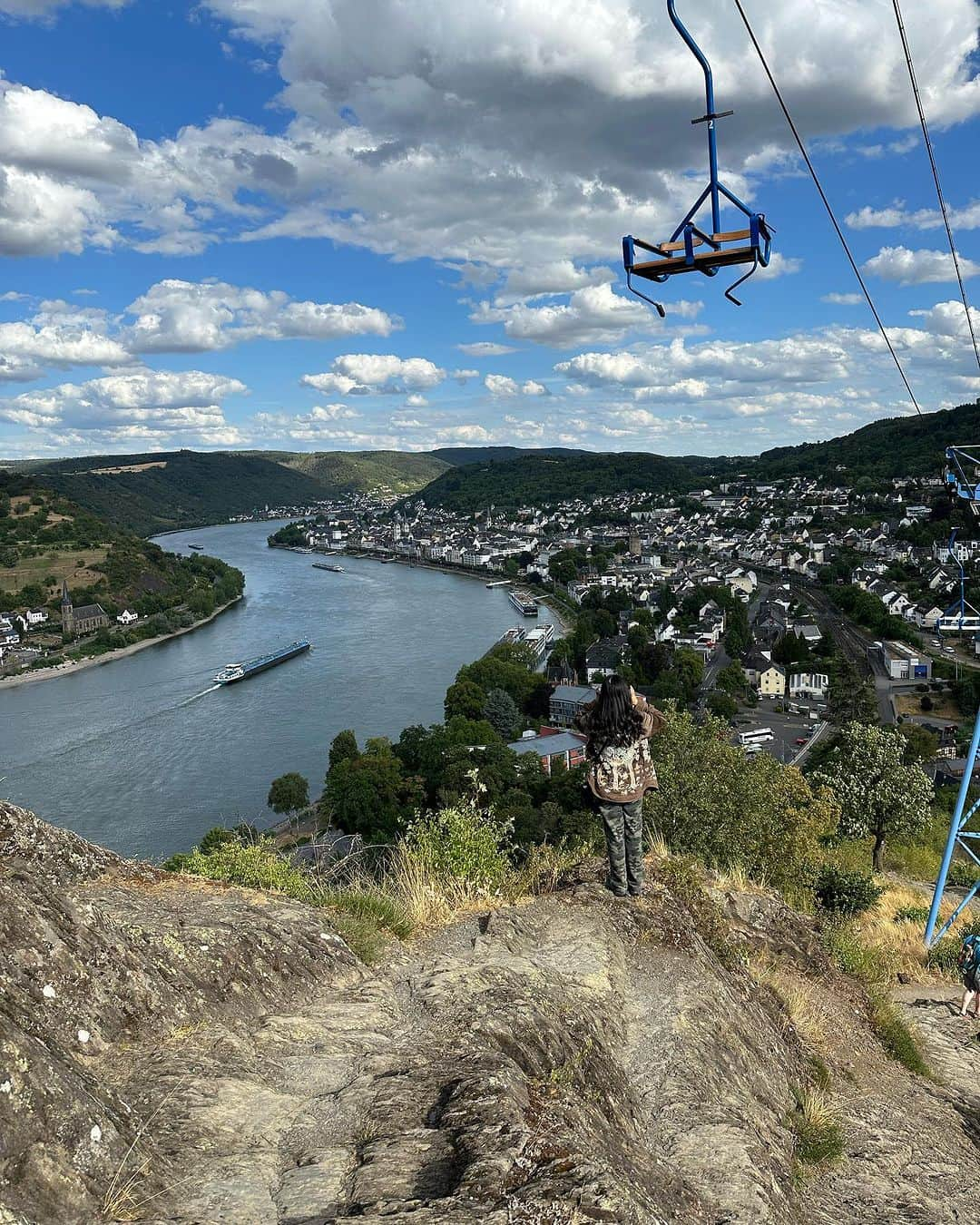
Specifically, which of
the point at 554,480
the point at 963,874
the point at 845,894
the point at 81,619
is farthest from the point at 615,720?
the point at 554,480

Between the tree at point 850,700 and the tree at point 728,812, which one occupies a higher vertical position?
the tree at point 728,812

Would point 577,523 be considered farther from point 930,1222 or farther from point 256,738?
point 930,1222

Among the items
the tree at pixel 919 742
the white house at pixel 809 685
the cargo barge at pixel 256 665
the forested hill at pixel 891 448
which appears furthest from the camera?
the forested hill at pixel 891 448

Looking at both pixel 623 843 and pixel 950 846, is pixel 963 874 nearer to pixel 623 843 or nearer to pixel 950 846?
pixel 950 846

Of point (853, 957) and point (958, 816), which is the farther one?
point (958, 816)

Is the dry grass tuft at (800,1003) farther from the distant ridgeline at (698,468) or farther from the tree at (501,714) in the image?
the distant ridgeline at (698,468)

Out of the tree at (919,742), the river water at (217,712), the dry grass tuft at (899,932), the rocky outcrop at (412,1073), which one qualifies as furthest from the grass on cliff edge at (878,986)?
the tree at (919,742)

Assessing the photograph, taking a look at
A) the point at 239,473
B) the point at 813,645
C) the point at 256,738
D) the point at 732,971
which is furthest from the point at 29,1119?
the point at 239,473
